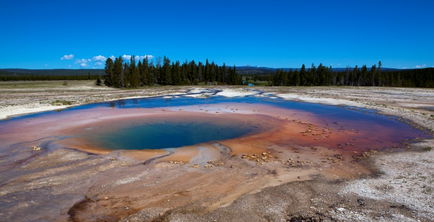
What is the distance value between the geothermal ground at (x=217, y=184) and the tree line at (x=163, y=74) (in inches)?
2330

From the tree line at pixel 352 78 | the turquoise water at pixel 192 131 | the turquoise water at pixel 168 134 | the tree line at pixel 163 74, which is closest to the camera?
the turquoise water at pixel 168 134

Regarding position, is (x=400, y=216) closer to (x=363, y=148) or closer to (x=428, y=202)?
(x=428, y=202)

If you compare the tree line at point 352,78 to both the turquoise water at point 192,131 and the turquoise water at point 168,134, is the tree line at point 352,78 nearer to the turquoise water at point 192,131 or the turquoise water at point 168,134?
the turquoise water at point 192,131

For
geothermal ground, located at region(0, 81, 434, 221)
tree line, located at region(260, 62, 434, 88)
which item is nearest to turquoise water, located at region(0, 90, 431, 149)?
geothermal ground, located at region(0, 81, 434, 221)

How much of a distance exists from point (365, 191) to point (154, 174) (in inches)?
245

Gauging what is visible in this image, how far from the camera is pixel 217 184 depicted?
311 inches

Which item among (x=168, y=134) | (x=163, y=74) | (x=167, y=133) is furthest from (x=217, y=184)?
(x=163, y=74)

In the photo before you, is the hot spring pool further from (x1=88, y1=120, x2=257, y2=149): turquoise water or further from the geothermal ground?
the geothermal ground

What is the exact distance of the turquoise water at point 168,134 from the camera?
13031 mm

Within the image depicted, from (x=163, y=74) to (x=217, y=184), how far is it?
84629 mm

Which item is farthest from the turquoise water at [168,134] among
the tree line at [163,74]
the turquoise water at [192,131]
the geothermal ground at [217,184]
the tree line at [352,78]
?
the tree line at [352,78]

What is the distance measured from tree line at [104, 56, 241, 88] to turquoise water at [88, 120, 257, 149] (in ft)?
176

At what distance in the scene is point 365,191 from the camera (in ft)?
23.9

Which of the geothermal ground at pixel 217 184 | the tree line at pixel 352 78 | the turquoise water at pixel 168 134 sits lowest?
the geothermal ground at pixel 217 184
